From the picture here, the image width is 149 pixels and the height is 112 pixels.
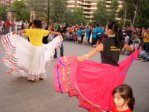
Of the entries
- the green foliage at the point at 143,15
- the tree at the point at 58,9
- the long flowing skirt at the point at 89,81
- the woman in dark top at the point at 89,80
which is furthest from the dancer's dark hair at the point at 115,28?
the tree at the point at 58,9

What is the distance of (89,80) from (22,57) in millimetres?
3915

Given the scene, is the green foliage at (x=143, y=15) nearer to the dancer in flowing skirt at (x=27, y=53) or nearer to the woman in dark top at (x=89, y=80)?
the dancer in flowing skirt at (x=27, y=53)

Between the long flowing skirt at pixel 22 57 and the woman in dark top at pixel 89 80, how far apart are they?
3488mm

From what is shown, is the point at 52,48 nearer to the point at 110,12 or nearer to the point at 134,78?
the point at 134,78

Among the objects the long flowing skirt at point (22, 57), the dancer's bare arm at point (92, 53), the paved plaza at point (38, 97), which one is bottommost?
the paved plaza at point (38, 97)

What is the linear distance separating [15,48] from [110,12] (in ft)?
185

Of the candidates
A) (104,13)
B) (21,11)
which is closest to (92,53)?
(104,13)

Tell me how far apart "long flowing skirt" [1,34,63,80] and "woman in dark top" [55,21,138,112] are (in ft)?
11.4

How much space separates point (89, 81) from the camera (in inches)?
186

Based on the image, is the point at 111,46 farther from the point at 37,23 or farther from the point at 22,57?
the point at 22,57

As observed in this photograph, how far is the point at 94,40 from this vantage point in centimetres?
2134

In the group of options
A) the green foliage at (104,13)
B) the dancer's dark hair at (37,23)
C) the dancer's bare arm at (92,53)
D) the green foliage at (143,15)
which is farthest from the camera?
the green foliage at (104,13)

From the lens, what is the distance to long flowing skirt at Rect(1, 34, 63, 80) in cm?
825

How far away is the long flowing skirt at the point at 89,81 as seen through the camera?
467cm
